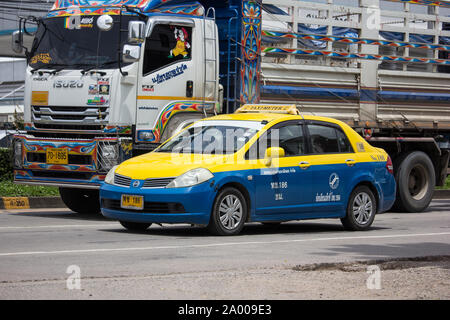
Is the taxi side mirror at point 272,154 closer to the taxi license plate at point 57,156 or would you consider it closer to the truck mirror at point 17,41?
the taxi license plate at point 57,156

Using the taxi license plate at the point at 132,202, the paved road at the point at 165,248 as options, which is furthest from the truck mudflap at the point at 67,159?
the taxi license plate at the point at 132,202

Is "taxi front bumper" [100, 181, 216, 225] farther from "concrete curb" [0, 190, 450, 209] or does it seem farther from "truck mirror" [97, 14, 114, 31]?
"concrete curb" [0, 190, 450, 209]

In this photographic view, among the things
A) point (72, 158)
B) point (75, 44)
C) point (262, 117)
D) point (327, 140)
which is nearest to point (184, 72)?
point (75, 44)

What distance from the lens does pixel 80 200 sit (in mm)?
15445

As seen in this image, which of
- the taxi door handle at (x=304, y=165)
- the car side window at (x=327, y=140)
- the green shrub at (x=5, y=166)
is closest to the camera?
the taxi door handle at (x=304, y=165)

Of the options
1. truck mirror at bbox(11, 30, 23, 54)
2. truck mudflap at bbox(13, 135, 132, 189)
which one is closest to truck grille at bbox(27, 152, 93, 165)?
truck mudflap at bbox(13, 135, 132, 189)

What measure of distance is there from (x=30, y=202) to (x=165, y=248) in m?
7.46

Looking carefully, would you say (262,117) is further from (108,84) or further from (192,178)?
(108,84)

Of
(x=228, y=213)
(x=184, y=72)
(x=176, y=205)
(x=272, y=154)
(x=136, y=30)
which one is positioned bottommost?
(x=228, y=213)

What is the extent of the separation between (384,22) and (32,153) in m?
7.06

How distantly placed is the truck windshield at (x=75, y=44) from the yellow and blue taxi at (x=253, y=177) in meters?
2.36

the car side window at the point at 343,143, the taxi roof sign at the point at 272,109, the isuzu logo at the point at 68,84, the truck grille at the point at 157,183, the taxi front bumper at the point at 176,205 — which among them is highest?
the isuzu logo at the point at 68,84

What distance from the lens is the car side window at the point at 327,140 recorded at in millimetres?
12312

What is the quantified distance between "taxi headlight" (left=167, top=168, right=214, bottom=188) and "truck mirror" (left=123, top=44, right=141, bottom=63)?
328cm
